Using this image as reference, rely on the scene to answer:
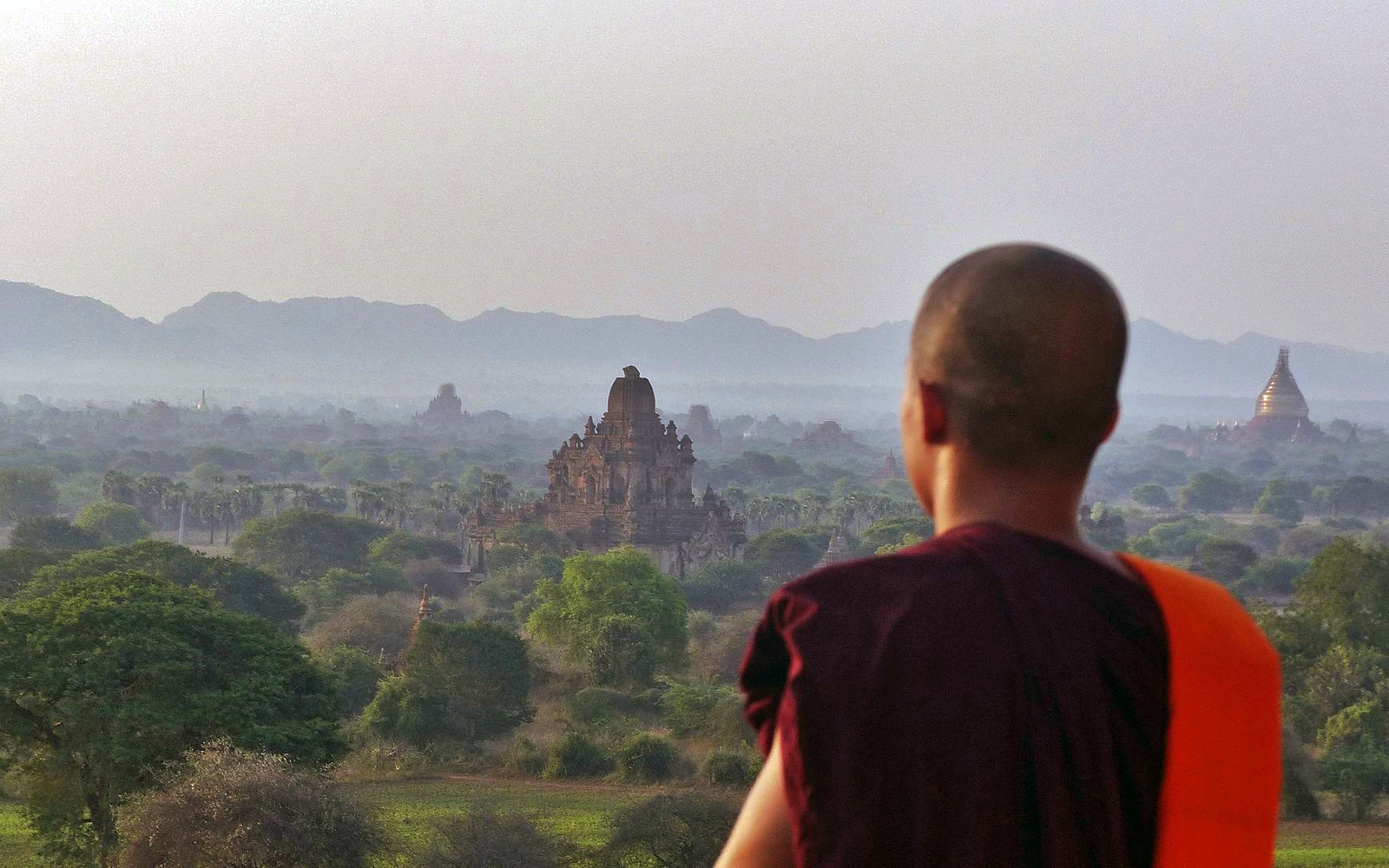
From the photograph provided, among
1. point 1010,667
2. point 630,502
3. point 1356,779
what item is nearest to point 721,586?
point 630,502

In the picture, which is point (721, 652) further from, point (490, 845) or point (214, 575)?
point (490, 845)

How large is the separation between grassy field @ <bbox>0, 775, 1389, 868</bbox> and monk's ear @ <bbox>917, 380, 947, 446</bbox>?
16.6 meters

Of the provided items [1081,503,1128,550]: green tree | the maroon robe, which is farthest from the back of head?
[1081,503,1128,550]: green tree

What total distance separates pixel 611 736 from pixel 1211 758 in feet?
85.9

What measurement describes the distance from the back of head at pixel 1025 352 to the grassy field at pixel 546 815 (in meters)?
16.7

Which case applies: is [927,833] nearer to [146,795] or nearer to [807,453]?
[146,795]

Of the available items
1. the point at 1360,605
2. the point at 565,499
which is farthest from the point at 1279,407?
the point at 1360,605

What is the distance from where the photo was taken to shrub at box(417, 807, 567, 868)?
16.1 metres

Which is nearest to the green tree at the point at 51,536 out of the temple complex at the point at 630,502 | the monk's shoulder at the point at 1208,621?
the temple complex at the point at 630,502

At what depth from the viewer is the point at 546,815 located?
21.4m

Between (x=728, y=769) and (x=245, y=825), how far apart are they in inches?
412

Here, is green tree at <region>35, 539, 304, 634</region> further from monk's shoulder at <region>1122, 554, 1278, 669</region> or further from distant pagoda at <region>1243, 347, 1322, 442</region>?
distant pagoda at <region>1243, 347, 1322, 442</region>

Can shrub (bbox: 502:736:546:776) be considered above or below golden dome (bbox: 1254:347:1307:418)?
below

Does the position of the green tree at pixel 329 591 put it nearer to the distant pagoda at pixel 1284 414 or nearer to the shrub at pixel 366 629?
the shrub at pixel 366 629
